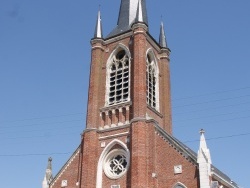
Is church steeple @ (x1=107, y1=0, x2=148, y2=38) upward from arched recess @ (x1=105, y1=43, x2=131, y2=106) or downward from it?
upward

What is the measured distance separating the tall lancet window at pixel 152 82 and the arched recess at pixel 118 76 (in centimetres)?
170

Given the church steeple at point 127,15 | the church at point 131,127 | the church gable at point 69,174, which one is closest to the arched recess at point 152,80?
the church at point 131,127

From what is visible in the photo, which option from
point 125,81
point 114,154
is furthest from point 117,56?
point 114,154

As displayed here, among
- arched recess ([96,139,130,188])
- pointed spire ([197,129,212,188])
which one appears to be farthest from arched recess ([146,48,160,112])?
pointed spire ([197,129,212,188])

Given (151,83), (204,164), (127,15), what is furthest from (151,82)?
(204,164)

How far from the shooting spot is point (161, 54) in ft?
123

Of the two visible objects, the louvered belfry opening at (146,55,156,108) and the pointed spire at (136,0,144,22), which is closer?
the louvered belfry opening at (146,55,156,108)

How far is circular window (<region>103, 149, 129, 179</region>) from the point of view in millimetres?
30072

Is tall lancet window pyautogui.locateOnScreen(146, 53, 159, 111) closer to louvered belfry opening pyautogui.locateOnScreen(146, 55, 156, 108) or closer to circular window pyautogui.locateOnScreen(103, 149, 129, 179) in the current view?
louvered belfry opening pyautogui.locateOnScreen(146, 55, 156, 108)

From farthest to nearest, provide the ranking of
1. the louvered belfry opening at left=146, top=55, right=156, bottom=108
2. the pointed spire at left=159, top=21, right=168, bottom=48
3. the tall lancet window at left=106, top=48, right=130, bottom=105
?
the pointed spire at left=159, top=21, right=168, bottom=48 < the louvered belfry opening at left=146, top=55, right=156, bottom=108 < the tall lancet window at left=106, top=48, right=130, bottom=105

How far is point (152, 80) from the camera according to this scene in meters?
35.2

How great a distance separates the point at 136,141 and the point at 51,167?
27.1 feet

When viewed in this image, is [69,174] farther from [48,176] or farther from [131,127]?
[131,127]

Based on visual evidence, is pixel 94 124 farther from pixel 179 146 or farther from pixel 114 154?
pixel 179 146
